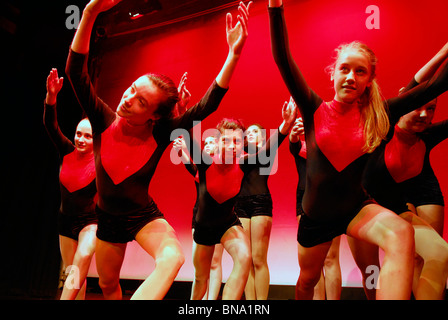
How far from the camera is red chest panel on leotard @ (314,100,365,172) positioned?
6.84ft

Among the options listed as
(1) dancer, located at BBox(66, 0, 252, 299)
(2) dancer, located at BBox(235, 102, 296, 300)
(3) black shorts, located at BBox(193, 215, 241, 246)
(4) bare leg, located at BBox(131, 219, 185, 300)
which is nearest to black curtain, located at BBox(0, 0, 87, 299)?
(2) dancer, located at BBox(235, 102, 296, 300)

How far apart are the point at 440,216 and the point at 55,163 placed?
508cm

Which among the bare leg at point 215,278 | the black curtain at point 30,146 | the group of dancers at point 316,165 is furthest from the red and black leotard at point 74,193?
the black curtain at point 30,146

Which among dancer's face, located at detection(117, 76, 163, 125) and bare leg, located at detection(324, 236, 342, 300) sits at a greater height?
dancer's face, located at detection(117, 76, 163, 125)

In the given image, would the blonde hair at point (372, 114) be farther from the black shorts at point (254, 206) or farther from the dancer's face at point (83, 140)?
the dancer's face at point (83, 140)

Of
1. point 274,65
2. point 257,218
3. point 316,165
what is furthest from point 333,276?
point 274,65

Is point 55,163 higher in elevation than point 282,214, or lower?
higher

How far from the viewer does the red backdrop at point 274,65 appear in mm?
4480

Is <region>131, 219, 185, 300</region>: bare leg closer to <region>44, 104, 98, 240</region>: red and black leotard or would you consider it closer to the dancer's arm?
<region>44, 104, 98, 240</region>: red and black leotard

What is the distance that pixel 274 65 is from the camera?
5504 mm

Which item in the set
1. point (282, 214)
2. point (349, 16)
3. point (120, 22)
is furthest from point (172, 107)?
point (120, 22)

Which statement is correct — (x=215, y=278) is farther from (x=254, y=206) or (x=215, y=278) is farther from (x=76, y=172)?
(x=76, y=172)

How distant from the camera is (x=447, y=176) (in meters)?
4.10
